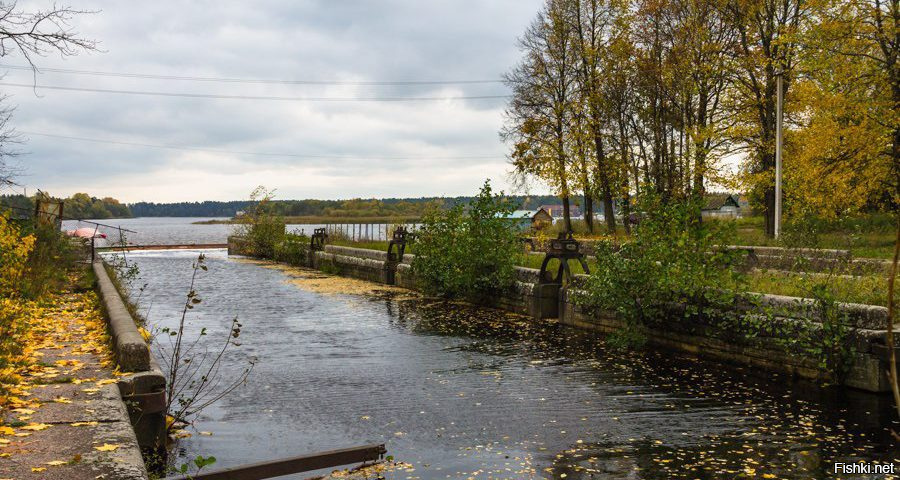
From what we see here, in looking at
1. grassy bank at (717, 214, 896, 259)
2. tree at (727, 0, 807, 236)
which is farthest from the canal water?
tree at (727, 0, 807, 236)

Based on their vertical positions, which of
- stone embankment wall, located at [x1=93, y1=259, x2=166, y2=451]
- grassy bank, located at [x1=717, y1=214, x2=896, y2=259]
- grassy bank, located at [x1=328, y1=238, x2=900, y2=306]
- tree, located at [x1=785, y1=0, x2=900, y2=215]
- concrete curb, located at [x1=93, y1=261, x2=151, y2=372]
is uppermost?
tree, located at [x1=785, y1=0, x2=900, y2=215]

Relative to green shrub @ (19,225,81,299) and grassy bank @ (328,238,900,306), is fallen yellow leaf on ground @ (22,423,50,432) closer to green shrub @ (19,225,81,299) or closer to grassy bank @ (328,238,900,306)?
green shrub @ (19,225,81,299)

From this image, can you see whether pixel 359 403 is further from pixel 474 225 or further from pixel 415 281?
pixel 415 281

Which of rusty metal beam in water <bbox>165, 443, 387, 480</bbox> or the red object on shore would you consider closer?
rusty metal beam in water <bbox>165, 443, 387, 480</bbox>

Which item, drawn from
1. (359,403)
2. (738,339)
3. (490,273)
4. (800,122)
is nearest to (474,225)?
(490,273)

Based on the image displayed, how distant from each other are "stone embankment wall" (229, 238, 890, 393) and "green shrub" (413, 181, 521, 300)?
16.0 inches

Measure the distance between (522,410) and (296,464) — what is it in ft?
9.94

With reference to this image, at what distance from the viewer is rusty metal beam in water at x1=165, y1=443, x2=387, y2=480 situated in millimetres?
4996

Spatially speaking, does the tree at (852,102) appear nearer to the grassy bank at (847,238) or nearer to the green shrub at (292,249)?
the grassy bank at (847,238)

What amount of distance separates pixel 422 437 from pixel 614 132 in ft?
90.7

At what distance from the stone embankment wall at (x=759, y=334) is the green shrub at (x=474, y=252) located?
405mm

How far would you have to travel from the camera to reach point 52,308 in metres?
11.4

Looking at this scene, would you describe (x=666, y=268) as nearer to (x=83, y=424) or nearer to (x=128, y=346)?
(x=128, y=346)

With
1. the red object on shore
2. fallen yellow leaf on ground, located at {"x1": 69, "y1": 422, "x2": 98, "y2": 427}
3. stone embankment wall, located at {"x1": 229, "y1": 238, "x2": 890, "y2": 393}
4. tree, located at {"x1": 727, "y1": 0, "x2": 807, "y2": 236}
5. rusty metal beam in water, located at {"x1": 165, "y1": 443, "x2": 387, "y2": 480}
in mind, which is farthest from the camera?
the red object on shore
